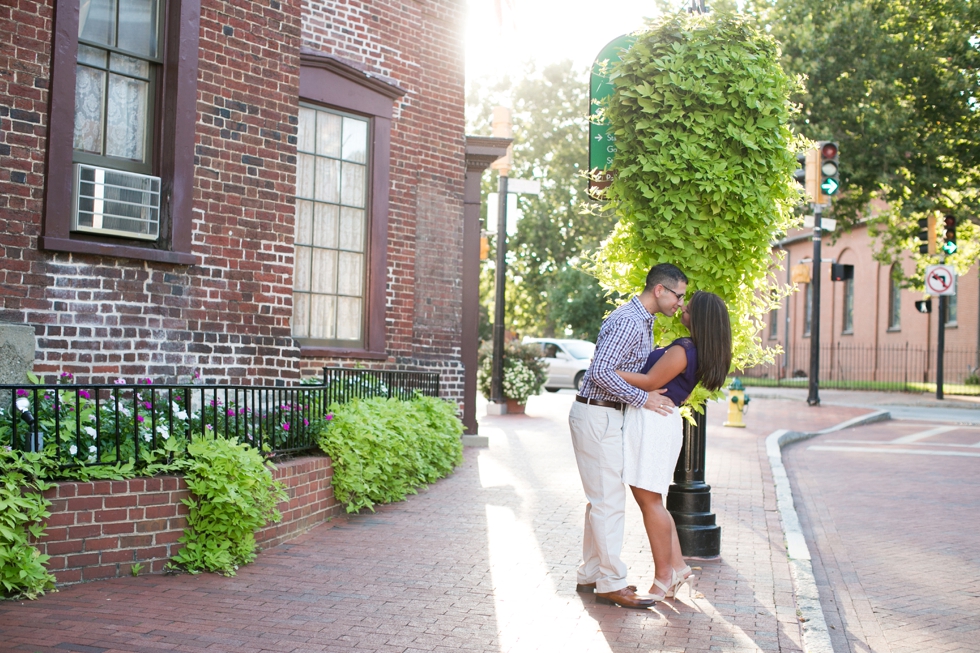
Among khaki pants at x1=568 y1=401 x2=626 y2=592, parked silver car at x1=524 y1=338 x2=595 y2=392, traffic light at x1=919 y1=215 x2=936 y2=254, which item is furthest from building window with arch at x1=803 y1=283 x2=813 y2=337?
khaki pants at x1=568 y1=401 x2=626 y2=592

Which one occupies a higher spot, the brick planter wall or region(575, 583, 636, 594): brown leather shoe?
the brick planter wall

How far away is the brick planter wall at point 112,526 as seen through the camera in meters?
5.27

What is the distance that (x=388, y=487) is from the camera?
8250 mm

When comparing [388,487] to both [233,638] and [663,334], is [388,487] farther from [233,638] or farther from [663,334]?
[233,638]

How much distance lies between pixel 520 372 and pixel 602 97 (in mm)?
13594

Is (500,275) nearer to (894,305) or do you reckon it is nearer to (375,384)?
(375,384)

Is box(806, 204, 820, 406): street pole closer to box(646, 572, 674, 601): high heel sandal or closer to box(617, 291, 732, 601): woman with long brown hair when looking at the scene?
box(617, 291, 732, 601): woman with long brown hair

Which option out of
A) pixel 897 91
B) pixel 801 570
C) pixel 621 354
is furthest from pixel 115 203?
pixel 897 91

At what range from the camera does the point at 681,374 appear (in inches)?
217

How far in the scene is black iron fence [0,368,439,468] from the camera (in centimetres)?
548

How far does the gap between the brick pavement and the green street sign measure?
10.9 ft

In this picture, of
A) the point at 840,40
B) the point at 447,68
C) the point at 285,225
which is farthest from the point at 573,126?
the point at 285,225

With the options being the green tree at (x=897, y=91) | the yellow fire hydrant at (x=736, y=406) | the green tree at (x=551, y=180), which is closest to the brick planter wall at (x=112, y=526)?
the yellow fire hydrant at (x=736, y=406)

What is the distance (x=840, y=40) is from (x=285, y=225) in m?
20.0
